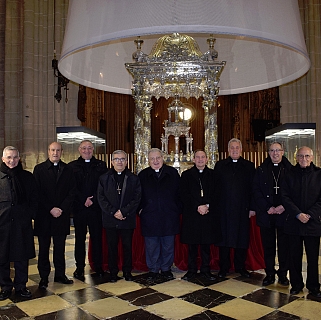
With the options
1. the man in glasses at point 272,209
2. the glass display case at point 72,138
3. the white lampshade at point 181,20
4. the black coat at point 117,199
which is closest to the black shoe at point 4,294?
the black coat at point 117,199

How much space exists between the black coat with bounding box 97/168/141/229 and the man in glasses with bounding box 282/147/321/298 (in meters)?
1.73

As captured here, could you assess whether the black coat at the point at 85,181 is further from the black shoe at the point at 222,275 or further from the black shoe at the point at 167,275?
the black shoe at the point at 222,275

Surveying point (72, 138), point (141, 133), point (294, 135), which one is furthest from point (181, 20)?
point (72, 138)

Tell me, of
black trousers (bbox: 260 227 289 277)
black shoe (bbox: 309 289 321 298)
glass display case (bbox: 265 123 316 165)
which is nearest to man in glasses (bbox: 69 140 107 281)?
black trousers (bbox: 260 227 289 277)

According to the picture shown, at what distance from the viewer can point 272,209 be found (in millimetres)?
4215

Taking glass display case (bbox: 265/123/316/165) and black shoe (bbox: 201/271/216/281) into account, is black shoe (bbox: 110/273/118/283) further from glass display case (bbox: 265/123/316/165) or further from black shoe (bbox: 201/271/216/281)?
glass display case (bbox: 265/123/316/165)

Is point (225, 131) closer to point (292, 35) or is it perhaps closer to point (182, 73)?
point (182, 73)

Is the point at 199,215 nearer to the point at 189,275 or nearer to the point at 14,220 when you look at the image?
the point at 189,275

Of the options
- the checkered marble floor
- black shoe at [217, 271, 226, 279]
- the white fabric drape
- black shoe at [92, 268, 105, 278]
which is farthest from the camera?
the white fabric drape

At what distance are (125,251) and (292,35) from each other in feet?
13.7

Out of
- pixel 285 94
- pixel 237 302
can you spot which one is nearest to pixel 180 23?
pixel 237 302

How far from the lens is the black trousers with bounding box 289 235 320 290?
3836 millimetres

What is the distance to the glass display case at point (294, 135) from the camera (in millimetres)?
7707

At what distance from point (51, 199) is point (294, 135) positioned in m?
5.88
